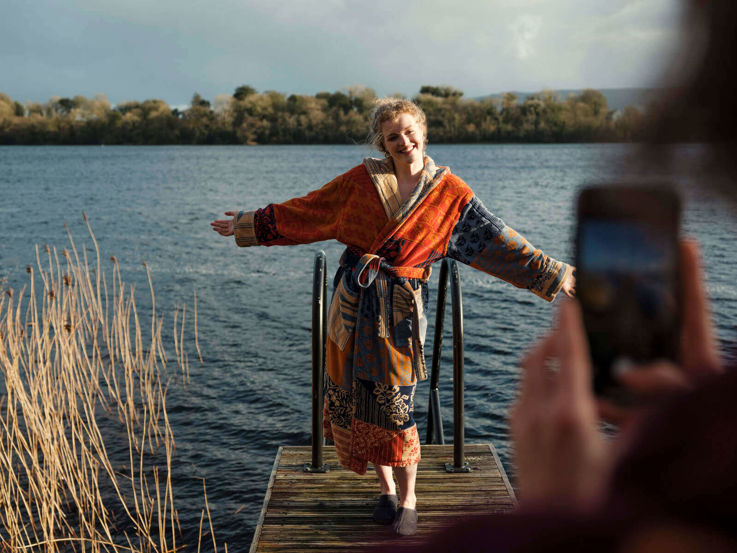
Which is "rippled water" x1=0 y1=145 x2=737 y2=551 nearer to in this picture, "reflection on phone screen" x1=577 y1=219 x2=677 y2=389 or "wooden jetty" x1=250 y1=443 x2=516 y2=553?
"reflection on phone screen" x1=577 y1=219 x2=677 y2=389

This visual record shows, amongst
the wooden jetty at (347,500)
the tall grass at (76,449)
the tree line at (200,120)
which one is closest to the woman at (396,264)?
the wooden jetty at (347,500)

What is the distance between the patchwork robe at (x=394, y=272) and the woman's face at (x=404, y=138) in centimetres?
8

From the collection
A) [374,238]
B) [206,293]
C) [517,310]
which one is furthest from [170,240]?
[374,238]

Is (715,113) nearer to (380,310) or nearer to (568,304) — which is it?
(568,304)

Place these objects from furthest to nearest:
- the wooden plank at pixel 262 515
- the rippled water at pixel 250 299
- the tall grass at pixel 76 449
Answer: the rippled water at pixel 250 299 → the tall grass at pixel 76 449 → the wooden plank at pixel 262 515

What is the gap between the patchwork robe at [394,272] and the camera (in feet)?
9.84

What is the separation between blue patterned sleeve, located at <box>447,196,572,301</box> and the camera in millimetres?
3006

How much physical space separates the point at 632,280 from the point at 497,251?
2.66 metres

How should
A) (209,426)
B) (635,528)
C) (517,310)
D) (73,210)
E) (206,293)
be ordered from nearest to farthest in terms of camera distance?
(635,528) < (209,426) < (517,310) < (206,293) < (73,210)

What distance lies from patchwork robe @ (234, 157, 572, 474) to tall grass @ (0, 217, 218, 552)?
1.25 meters

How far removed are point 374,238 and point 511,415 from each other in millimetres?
2630

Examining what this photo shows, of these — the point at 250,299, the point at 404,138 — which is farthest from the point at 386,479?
the point at 250,299

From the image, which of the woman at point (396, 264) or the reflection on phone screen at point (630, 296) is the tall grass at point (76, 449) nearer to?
the woman at point (396, 264)

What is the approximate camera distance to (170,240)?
18.6 metres
